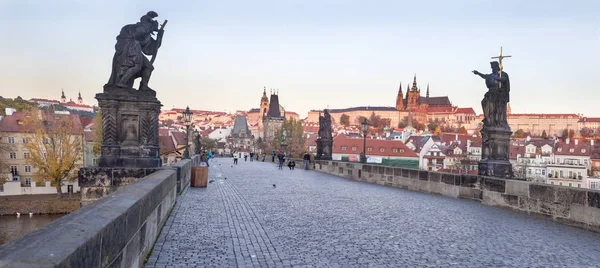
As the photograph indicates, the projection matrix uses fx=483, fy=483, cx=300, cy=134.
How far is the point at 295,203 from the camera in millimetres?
11312

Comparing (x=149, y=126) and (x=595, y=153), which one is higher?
(x=149, y=126)

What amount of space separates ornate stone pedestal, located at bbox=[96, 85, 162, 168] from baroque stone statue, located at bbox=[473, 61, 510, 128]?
877cm

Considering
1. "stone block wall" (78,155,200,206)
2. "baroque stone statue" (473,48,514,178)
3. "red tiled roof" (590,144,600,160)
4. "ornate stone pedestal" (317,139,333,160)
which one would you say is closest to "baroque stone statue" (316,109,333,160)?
"ornate stone pedestal" (317,139,333,160)

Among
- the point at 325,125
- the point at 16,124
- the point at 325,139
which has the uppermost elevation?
the point at 16,124

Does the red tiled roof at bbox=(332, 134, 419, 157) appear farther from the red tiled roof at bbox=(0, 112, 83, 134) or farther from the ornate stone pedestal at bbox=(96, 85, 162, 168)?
the ornate stone pedestal at bbox=(96, 85, 162, 168)

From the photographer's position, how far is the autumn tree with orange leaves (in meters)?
49.3

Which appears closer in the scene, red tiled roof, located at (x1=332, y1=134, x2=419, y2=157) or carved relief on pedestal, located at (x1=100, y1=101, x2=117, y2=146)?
carved relief on pedestal, located at (x1=100, y1=101, x2=117, y2=146)

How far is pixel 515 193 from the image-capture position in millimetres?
10547

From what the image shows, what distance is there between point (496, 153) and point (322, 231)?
7.59m

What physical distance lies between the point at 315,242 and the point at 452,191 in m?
8.09

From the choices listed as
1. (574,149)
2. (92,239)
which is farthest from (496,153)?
(574,149)

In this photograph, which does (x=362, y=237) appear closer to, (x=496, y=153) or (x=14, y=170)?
(x=496, y=153)

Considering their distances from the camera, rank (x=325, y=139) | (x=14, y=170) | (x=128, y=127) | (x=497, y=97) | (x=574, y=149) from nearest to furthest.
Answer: (x=128, y=127) < (x=497, y=97) < (x=325, y=139) < (x=14, y=170) < (x=574, y=149)

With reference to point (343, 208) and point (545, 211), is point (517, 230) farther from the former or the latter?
point (343, 208)
